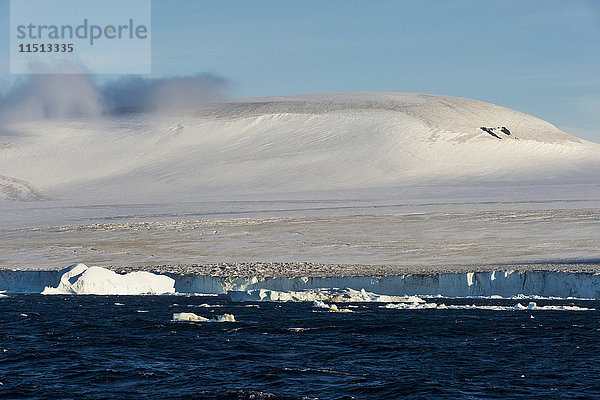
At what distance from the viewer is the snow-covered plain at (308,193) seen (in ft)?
149

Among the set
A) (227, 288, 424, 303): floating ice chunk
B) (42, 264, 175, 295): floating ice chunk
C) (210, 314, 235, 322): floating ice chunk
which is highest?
(42, 264, 175, 295): floating ice chunk

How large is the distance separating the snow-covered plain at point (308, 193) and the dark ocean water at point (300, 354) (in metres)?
8.90

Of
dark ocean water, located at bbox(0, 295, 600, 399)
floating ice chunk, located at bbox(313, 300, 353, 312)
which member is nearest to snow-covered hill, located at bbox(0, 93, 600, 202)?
floating ice chunk, located at bbox(313, 300, 353, 312)

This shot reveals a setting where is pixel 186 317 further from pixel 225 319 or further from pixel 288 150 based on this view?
pixel 288 150

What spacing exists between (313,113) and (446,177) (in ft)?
90.7

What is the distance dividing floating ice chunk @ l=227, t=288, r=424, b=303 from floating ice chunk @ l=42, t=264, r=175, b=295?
4426 millimetres

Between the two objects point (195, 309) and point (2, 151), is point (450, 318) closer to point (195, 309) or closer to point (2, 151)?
point (195, 309)

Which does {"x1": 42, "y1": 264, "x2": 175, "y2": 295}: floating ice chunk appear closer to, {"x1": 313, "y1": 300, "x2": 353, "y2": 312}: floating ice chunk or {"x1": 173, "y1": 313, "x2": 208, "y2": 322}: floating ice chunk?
{"x1": 313, "y1": 300, "x2": 353, "y2": 312}: floating ice chunk

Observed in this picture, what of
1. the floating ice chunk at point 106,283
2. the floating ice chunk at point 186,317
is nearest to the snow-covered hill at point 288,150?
the floating ice chunk at point 106,283

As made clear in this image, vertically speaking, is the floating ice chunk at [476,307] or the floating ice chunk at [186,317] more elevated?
the floating ice chunk at [186,317]

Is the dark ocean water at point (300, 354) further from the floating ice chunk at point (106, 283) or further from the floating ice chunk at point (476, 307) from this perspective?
the floating ice chunk at point (106, 283)

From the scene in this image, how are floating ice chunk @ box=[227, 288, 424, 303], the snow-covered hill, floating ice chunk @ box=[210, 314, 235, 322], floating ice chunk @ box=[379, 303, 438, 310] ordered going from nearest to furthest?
1. floating ice chunk @ box=[210, 314, 235, 322]
2. floating ice chunk @ box=[379, 303, 438, 310]
3. floating ice chunk @ box=[227, 288, 424, 303]
4. the snow-covered hill

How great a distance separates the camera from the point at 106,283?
38.1 metres

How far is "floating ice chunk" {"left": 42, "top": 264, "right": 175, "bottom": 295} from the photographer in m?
37.9
